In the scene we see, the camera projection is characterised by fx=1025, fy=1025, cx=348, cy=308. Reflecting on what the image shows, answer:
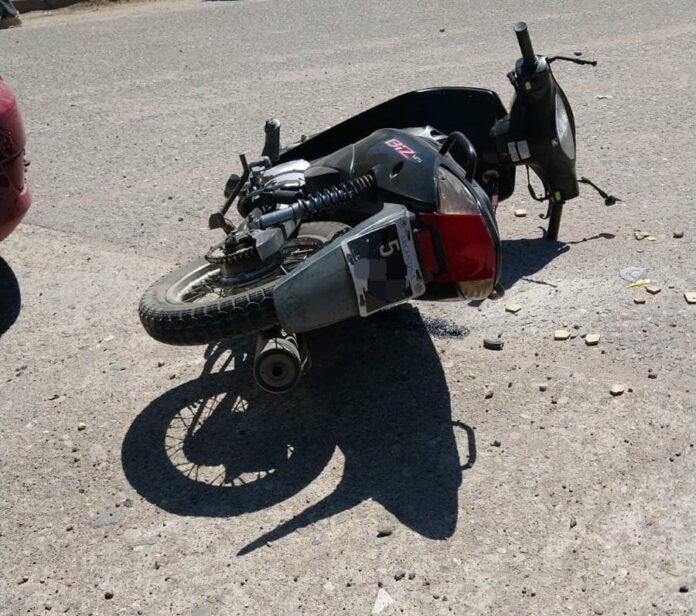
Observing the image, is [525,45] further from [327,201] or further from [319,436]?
[319,436]

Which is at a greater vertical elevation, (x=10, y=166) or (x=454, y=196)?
(x=454, y=196)

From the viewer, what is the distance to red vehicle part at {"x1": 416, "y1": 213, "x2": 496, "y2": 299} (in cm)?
431

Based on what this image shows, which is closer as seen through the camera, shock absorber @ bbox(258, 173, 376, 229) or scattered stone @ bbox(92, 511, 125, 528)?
scattered stone @ bbox(92, 511, 125, 528)

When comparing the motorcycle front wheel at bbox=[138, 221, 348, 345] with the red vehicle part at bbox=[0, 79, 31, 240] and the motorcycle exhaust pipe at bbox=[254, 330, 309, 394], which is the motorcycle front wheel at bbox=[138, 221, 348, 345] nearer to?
the motorcycle exhaust pipe at bbox=[254, 330, 309, 394]

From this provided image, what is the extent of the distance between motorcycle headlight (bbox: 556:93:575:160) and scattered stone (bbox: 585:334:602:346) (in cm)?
133

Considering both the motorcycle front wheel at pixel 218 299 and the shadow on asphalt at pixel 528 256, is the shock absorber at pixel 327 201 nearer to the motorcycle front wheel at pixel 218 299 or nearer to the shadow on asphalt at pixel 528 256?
the motorcycle front wheel at pixel 218 299

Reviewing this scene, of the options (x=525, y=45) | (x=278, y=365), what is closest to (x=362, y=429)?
(x=278, y=365)

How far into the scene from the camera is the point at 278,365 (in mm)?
4375

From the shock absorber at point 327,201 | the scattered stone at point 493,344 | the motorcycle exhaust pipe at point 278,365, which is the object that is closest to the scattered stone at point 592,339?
the scattered stone at point 493,344

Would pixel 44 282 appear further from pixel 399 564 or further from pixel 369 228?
pixel 399 564

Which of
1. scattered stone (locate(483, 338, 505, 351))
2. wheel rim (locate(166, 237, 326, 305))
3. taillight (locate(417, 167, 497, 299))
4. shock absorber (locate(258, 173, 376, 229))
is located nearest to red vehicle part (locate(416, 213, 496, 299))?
taillight (locate(417, 167, 497, 299))

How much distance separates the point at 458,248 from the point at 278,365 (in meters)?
0.91

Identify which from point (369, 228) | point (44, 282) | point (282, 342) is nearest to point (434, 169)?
point (369, 228)

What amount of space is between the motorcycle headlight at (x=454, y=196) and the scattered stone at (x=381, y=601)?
162 centimetres
